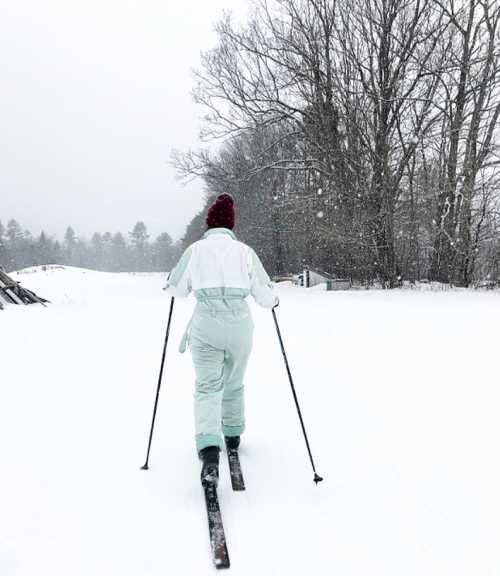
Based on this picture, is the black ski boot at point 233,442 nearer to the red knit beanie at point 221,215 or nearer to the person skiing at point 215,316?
the person skiing at point 215,316

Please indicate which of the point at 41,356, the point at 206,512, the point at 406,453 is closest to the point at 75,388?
the point at 41,356

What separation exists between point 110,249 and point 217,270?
4554 inches

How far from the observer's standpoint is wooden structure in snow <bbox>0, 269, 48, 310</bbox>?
11336mm

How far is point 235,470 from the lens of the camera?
2.92 metres

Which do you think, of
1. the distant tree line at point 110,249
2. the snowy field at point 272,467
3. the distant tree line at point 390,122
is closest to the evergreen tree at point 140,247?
the distant tree line at point 110,249

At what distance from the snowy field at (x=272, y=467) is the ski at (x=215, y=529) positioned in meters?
0.05

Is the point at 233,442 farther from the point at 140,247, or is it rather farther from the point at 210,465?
the point at 140,247

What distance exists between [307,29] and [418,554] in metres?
17.3

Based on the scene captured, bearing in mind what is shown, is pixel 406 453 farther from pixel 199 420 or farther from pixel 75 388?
pixel 75 388

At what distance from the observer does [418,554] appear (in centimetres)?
214

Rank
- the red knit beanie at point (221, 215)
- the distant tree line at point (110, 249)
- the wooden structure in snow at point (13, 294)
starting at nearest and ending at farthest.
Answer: the red knit beanie at point (221, 215)
the wooden structure in snow at point (13, 294)
the distant tree line at point (110, 249)

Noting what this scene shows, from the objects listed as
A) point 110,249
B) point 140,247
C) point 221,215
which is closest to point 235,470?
point 221,215

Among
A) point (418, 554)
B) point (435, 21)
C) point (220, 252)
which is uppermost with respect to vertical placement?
point (435, 21)

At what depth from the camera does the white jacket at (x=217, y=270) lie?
9.42 ft
